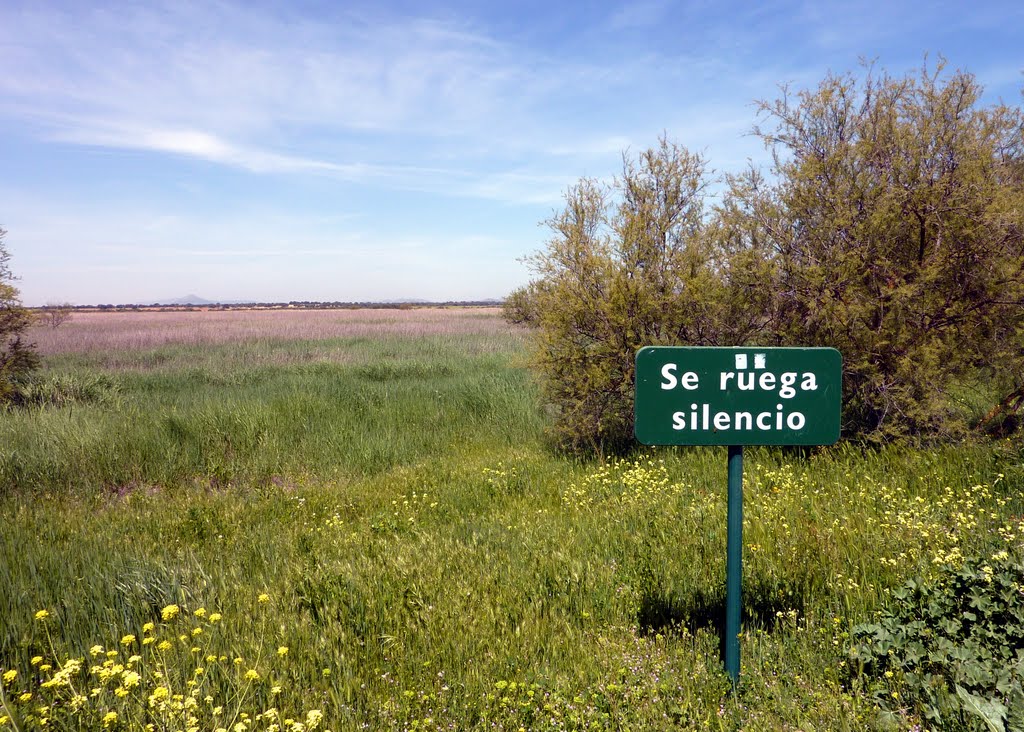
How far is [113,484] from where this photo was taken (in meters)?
7.62

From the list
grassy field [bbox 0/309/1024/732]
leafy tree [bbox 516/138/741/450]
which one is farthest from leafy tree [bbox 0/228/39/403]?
leafy tree [bbox 516/138/741/450]

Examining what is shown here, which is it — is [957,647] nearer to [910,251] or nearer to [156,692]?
[156,692]

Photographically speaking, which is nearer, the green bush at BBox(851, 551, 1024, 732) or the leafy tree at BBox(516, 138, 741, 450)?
the green bush at BBox(851, 551, 1024, 732)

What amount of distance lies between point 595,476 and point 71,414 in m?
8.47

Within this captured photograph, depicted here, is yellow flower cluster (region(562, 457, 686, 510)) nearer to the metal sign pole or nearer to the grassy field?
the grassy field

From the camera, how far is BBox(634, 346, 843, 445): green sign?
276 centimetres

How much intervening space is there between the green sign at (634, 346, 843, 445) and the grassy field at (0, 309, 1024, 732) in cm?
115

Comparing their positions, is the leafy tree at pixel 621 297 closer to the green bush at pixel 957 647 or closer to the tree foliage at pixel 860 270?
the tree foliage at pixel 860 270

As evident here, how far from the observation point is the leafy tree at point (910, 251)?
6.28 meters

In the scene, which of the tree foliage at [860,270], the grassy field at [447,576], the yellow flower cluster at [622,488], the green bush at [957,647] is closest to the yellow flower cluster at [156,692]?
the grassy field at [447,576]

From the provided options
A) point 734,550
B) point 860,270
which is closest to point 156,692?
point 734,550

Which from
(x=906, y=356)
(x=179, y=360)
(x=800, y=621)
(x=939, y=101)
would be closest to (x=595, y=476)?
(x=800, y=621)

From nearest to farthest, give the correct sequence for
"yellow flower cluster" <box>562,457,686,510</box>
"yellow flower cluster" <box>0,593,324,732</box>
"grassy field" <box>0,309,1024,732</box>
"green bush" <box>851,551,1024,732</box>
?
"green bush" <box>851,551,1024,732</box> → "yellow flower cluster" <box>0,593,324,732</box> → "grassy field" <box>0,309,1024,732</box> → "yellow flower cluster" <box>562,457,686,510</box>

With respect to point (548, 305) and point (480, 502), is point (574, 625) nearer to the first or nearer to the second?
point (480, 502)
